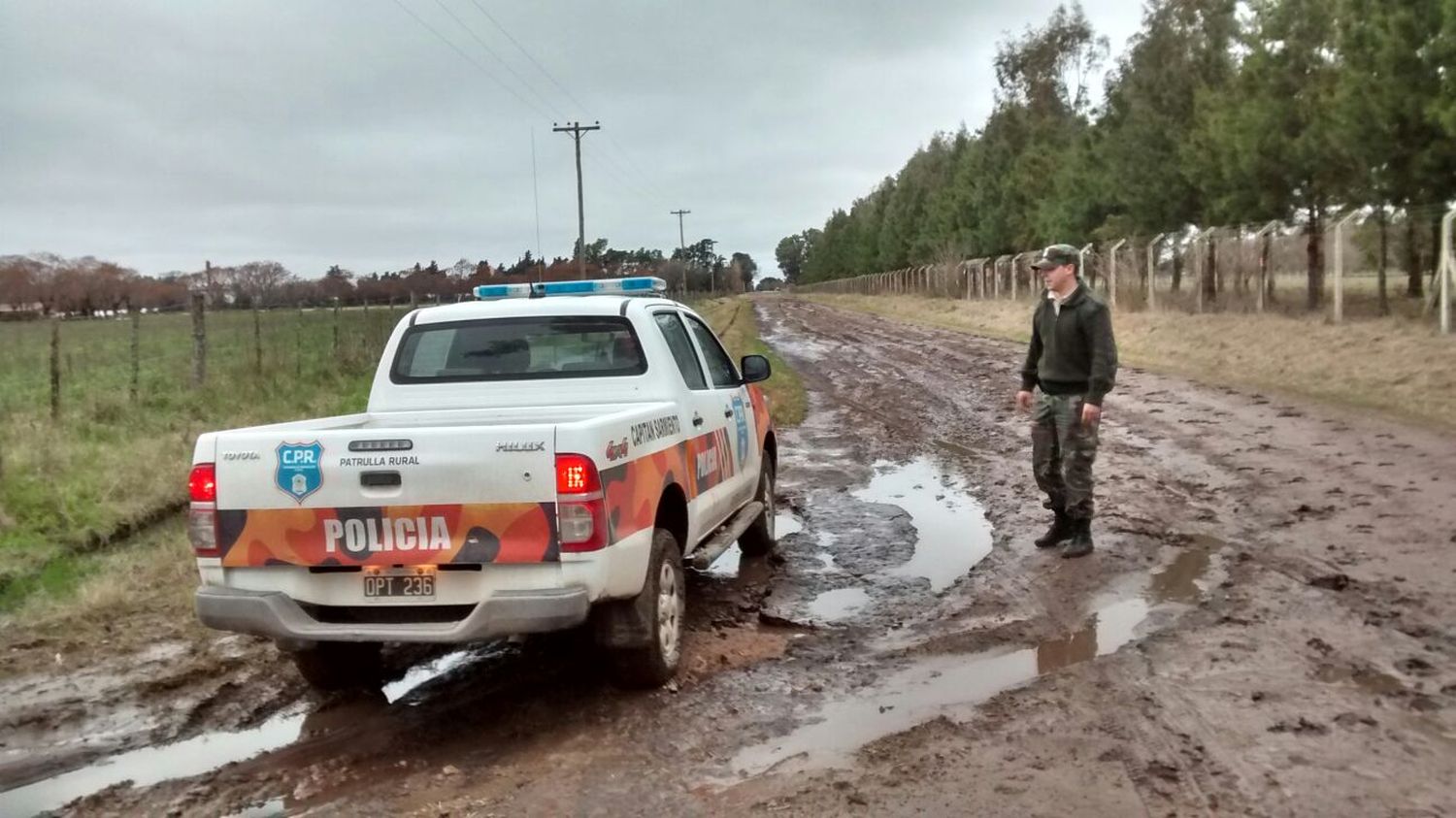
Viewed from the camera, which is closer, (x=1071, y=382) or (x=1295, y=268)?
(x=1071, y=382)

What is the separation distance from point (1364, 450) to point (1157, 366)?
9.37 metres

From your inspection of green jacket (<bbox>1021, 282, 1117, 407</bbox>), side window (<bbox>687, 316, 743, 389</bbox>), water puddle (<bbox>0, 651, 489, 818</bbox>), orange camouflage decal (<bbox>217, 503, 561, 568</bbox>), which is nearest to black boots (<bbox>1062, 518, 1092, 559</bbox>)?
green jacket (<bbox>1021, 282, 1117, 407</bbox>)

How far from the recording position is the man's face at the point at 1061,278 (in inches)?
297

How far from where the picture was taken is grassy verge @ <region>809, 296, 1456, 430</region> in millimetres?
13500

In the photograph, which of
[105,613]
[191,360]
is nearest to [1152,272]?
[191,360]

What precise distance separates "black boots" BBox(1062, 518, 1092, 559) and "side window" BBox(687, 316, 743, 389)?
2.37 metres

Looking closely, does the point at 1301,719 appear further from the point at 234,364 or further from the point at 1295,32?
the point at 1295,32

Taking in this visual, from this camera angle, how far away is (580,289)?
799 cm

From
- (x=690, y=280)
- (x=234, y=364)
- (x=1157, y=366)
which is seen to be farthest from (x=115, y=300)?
(x=690, y=280)

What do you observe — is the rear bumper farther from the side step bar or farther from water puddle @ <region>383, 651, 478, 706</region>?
the side step bar

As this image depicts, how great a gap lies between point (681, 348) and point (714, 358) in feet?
2.08

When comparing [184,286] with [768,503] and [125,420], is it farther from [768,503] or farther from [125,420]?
[768,503]

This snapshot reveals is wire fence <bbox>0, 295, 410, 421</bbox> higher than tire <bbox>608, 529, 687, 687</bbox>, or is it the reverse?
wire fence <bbox>0, 295, 410, 421</bbox>

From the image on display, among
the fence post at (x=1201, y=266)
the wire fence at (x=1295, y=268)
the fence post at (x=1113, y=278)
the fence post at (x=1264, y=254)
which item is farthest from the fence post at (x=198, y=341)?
the fence post at (x=1113, y=278)
